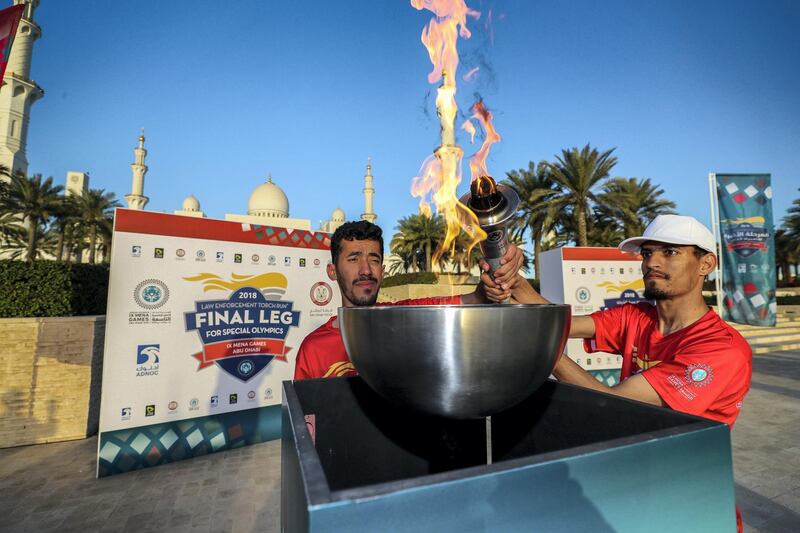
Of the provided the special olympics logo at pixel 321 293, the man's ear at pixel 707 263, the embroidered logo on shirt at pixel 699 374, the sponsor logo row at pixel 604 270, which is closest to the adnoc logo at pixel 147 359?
the special olympics logo at pixel 321 293

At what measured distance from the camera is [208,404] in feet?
18.5

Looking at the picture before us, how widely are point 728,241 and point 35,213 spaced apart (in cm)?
3552

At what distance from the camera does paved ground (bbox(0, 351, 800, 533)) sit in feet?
13.1

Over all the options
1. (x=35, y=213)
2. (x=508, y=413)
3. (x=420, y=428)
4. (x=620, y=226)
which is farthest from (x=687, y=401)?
(x=35, y=213)

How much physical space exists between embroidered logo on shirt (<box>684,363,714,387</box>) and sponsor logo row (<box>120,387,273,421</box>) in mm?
5804

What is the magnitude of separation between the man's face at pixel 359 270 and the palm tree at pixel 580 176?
1928 cm

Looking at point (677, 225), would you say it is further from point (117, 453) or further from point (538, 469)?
point (117, 453)

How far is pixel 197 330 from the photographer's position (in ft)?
18.3

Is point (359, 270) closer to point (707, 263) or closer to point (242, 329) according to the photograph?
point (707, 263)

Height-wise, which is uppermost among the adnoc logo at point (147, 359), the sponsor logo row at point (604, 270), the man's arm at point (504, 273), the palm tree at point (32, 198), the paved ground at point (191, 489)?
the palm tree at point (32, 198)

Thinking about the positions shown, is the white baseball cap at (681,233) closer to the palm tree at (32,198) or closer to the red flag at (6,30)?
the red flag at (6,30)

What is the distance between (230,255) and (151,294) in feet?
3.84

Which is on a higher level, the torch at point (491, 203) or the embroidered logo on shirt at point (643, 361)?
the torch at point (491, 203)

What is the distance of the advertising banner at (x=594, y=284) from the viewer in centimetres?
872
